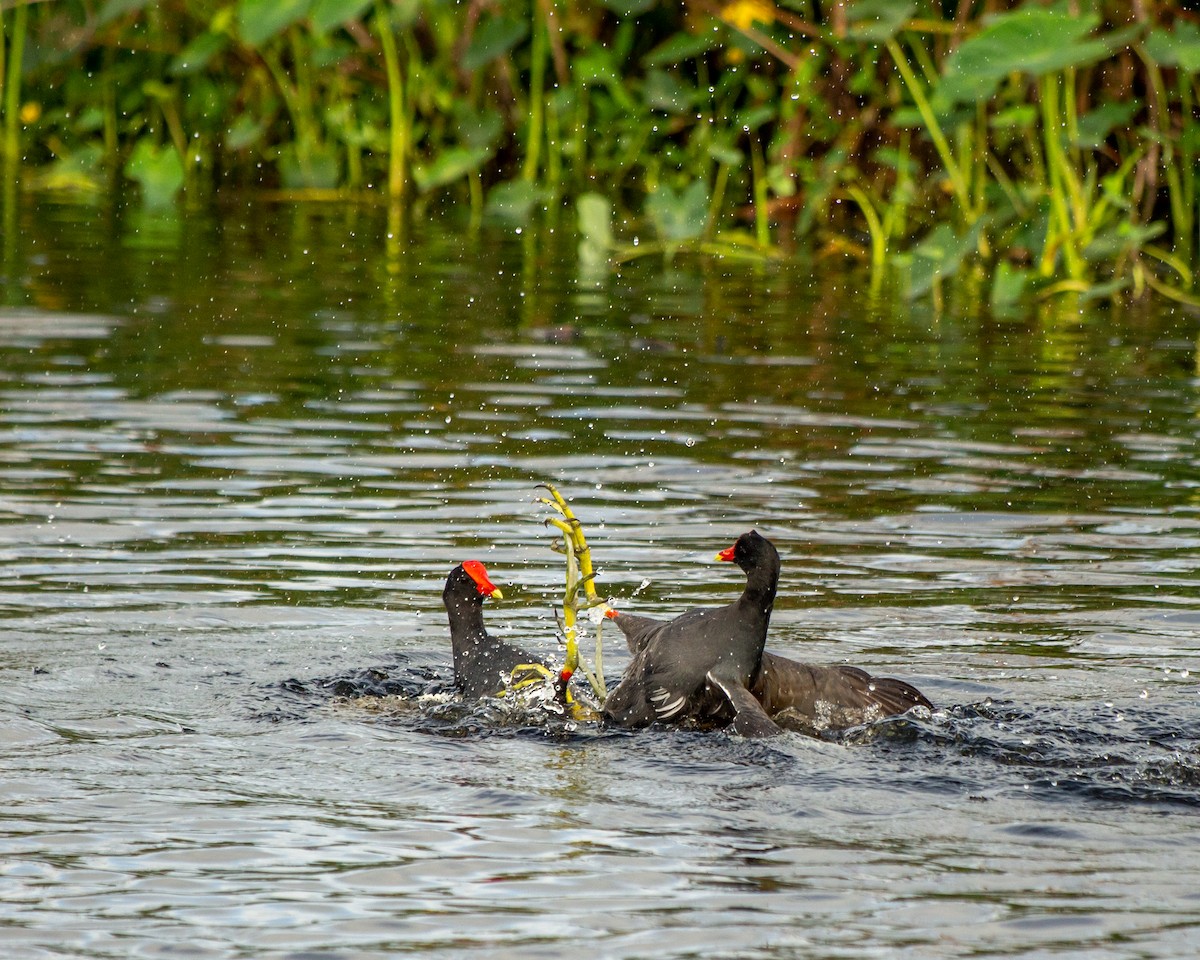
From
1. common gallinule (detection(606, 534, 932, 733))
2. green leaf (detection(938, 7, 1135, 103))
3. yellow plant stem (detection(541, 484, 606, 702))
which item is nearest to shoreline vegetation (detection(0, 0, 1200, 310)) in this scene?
green leaf (detection(938, 7, 1135, 103))

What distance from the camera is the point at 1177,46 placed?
12078mm

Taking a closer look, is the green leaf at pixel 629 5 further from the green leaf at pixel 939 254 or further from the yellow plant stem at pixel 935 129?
the green leaf at pixel 939 254

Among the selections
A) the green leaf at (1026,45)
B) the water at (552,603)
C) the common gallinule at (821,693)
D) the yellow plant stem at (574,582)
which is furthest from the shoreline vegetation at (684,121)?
the yellow plant stem at (574,582)

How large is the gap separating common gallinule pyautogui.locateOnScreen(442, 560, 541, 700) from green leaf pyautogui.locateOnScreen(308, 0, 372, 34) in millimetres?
9439

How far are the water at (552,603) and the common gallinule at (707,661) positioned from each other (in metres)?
0.18

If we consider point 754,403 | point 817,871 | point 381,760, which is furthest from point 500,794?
point 754,403

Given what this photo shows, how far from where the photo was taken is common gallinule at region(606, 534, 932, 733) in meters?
5.37

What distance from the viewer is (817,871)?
4.15 meters

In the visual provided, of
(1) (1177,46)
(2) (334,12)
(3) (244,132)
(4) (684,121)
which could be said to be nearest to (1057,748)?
(1) (1177,46)

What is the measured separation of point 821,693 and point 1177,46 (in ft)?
25.4

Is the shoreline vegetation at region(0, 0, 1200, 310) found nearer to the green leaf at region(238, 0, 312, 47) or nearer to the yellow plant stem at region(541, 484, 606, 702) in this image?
the green leaf at region(238, 0, 312, 47)

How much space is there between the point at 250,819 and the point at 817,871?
1195mm

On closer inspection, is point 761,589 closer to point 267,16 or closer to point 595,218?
point 595,218

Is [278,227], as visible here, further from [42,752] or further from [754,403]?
[42,752]
